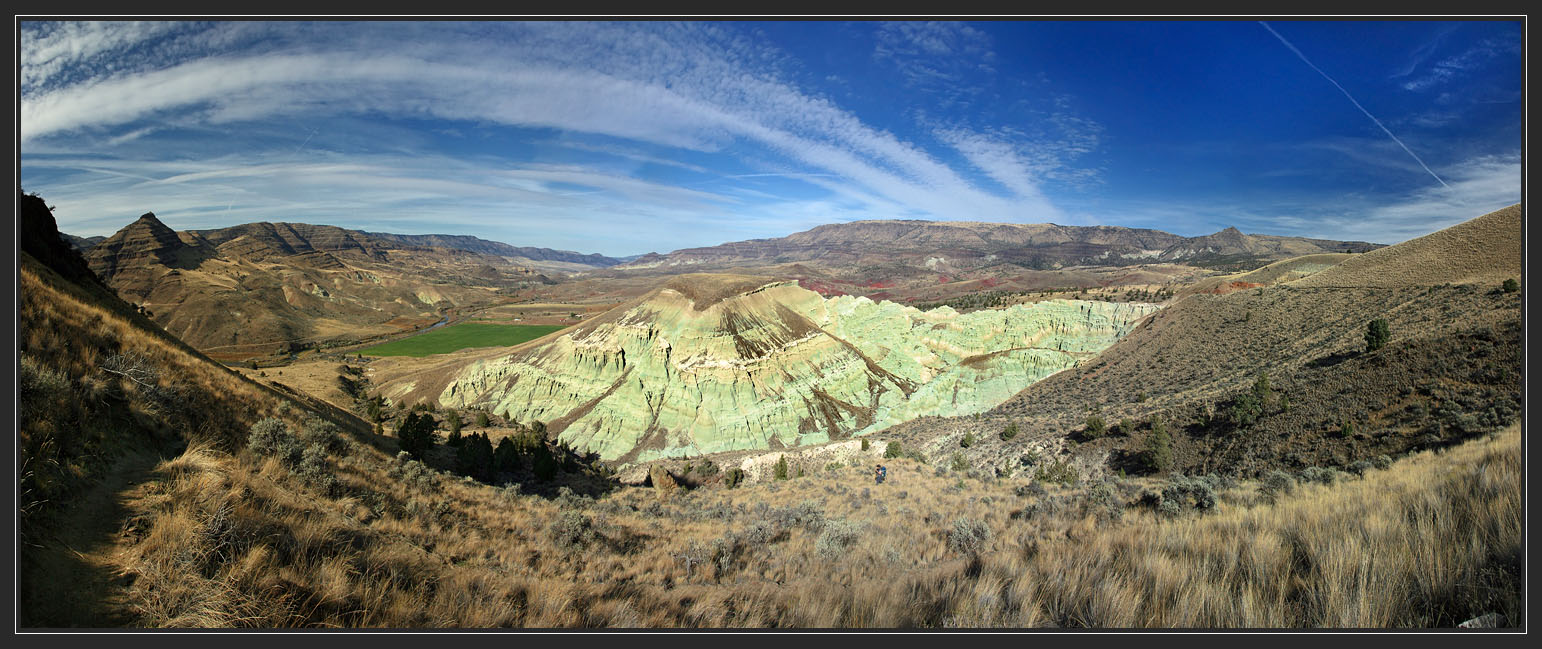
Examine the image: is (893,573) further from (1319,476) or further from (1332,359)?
(1332,359)

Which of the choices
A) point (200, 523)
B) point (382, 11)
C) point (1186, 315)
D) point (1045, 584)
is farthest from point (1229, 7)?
point (1186, 315)

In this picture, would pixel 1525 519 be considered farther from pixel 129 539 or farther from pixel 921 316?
pixel 921 316

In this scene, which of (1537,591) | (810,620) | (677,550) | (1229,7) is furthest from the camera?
(677,550)

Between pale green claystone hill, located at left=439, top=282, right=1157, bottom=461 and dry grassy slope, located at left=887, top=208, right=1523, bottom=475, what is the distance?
3.89 m

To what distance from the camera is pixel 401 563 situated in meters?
4.02

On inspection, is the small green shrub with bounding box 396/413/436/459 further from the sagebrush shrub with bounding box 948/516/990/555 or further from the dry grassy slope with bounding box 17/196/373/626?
the sagebrush shrub with bounding box 948/516/990/555

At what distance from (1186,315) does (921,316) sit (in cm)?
2117

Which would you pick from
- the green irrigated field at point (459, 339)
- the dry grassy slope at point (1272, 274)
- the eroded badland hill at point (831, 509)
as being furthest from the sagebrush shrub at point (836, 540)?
the green irrigated field at point (459, 339)

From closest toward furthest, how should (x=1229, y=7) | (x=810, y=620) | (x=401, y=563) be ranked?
(x=810, y=620), (x=1229, y=7), (x=401, y=563)

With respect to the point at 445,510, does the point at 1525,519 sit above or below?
above

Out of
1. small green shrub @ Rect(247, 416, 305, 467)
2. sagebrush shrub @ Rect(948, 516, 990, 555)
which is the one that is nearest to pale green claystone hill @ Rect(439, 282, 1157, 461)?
sagebrush shrub @ Rect(948, 516, 990, 555)

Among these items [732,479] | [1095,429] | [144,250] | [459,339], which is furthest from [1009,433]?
[144,250]

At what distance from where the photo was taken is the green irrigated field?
73688mm

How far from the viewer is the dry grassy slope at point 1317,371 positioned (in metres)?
11.5
